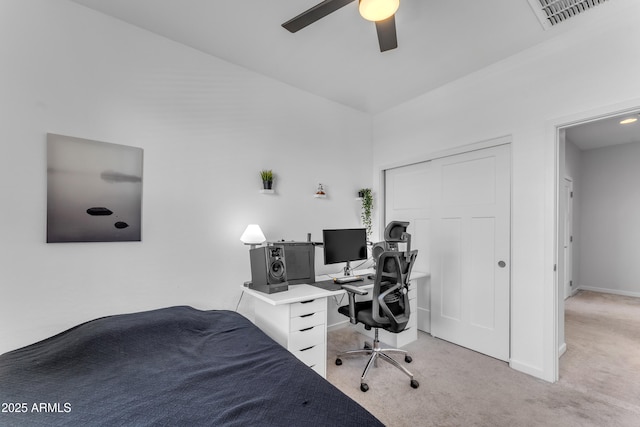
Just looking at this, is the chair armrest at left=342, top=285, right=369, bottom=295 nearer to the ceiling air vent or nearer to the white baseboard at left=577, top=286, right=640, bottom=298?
the ceiling air vent

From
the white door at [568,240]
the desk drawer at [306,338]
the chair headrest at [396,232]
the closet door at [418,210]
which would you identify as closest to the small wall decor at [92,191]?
the desk drawer at [306,338]

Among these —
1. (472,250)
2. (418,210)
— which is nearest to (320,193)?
(418,210)

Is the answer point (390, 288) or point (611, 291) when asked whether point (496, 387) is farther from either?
point (611, 291)

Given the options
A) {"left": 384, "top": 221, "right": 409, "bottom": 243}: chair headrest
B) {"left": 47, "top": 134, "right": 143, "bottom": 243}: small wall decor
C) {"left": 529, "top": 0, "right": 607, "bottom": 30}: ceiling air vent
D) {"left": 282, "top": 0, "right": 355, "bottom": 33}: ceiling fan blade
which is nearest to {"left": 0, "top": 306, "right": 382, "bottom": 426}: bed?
{"left": 47, "top": 134, "right": 143, "bottom": 243}: small wall decor

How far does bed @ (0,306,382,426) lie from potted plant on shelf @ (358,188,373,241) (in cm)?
240

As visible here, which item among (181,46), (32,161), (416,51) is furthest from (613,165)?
(32,161)

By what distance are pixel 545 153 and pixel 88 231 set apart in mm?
3734

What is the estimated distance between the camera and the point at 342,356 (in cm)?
279

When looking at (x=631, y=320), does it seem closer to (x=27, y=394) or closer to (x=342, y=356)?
(x=342, y=356)

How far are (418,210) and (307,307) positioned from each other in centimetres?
205

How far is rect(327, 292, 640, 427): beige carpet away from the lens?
191 cm

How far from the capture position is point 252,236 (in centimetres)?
259

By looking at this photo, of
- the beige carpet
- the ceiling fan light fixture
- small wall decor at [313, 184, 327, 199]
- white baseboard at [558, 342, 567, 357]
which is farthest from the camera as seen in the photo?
small wall decor at [313, 184, 327, 199]

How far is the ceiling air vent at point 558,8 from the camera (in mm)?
1994
